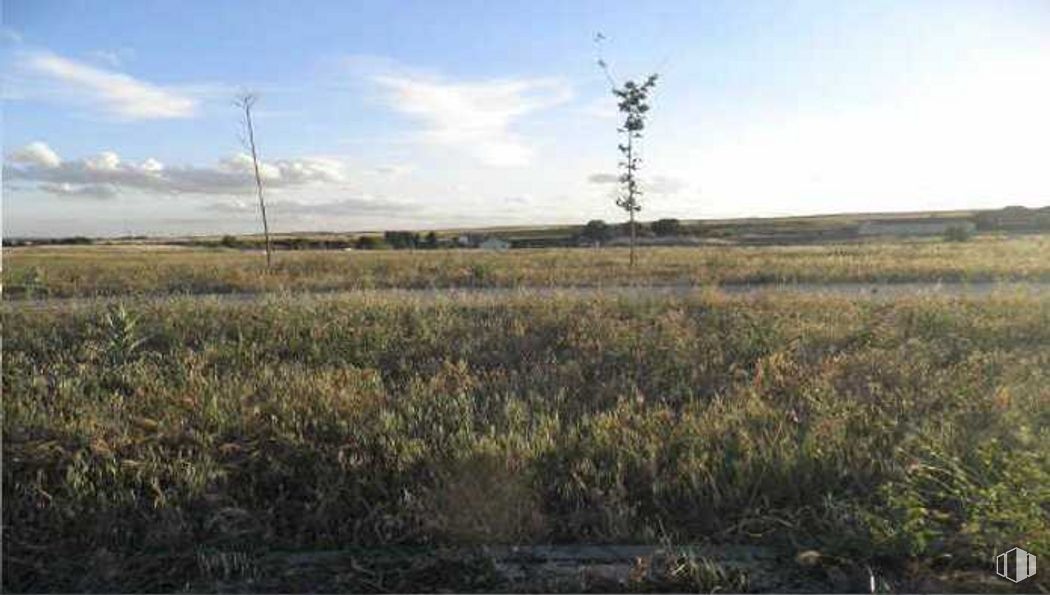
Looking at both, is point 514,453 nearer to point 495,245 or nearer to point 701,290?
point 701,290

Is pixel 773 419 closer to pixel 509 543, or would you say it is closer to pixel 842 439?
pixel 842 439

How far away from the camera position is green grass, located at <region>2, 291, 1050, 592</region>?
412cm

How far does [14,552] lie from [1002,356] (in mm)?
7803

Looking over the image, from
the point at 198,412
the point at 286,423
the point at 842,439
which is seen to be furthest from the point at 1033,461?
the point at 198,412

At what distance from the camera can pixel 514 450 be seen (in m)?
4.98

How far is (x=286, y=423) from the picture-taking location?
5617 millimetres

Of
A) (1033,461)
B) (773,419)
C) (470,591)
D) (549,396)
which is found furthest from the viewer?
(549,396)

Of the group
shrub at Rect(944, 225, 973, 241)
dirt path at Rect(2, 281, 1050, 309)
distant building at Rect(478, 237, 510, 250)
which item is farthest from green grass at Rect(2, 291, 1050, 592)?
distant building at Rect(478, 237, 510, 250)

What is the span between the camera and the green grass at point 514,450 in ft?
13.5

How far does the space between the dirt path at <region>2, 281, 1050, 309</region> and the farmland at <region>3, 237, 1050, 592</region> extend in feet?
14.1

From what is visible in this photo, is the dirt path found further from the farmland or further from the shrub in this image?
the shrub

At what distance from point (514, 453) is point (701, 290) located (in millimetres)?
9286

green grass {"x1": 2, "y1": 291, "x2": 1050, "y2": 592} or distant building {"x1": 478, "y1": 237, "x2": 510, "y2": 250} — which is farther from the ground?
green grass {"x1": 2, "y1": 291, "x2": 1050, "y2": 592}

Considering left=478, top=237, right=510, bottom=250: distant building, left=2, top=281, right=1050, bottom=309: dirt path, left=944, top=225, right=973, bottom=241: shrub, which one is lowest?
left=478, top=237, right=510, bottom=250: distant building
